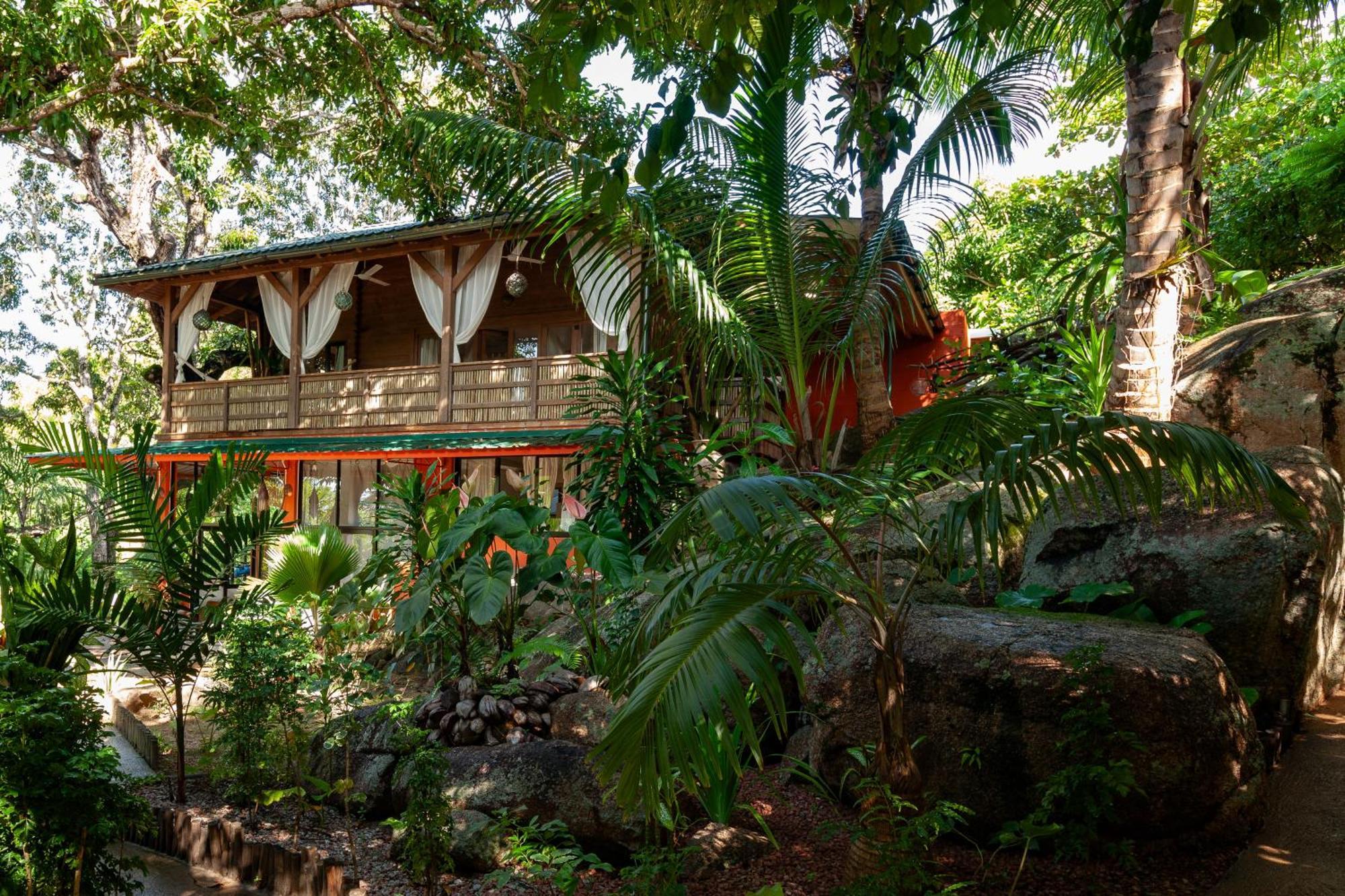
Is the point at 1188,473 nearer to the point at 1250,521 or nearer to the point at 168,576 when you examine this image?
the point at 1250,521

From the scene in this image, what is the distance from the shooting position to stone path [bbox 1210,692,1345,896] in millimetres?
3646

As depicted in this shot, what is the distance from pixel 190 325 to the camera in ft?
49.9

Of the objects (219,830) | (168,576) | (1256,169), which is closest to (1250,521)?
(219,830)

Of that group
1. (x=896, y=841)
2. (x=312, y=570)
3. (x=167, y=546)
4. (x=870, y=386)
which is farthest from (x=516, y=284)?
(x=896, y=841)

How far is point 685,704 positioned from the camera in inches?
103

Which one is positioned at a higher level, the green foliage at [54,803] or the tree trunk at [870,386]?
the tree trunk at [870,386]

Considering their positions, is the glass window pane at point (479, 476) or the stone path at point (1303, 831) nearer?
the stone path at point (1303, 831)

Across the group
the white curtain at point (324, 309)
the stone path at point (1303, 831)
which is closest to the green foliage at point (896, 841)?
the stone path at point (1303, 831)

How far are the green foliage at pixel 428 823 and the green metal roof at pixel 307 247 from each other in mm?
8599

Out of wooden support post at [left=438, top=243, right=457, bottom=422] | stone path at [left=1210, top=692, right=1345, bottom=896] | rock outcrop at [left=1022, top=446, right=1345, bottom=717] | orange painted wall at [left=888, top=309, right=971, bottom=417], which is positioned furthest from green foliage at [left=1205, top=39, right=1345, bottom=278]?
wooden support post at [left=438, top=243, right=457, bottom=422]

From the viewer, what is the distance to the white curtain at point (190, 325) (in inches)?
594

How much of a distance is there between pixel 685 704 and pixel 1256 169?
14034 mm

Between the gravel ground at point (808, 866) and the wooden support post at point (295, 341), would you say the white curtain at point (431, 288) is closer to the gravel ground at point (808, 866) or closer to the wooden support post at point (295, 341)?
the wooden support post at point (295, 341)

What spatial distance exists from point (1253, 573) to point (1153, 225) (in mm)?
2138
